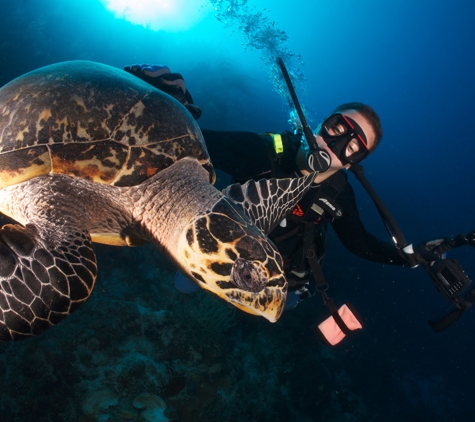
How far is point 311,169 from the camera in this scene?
271cm

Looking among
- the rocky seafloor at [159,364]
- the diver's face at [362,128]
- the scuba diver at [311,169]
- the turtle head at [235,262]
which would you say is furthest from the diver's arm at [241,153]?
the rocky seafloor at [159,364]

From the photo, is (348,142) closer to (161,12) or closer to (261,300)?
(261,300)

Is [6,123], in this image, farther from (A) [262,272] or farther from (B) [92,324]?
(B) [92,324]

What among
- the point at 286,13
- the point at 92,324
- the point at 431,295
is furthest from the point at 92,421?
the point at 286,13

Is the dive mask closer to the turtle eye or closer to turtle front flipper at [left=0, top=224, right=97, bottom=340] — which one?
the turtle eye

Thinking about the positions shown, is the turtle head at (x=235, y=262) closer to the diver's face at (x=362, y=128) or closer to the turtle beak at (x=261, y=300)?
the turtle beak at (x=261, y=300)

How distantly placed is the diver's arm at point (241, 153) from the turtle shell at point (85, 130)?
100 centimetres

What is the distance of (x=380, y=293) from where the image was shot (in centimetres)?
1188

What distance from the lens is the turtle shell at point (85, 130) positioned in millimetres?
1738

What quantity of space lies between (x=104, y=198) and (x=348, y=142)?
234 centimetres

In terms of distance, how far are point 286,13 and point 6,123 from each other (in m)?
109

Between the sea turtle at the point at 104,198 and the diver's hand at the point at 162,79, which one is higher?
the diver's hand at the point at 162,79

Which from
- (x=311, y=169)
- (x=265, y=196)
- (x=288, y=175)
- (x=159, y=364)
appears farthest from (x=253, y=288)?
(x=159, y=364)

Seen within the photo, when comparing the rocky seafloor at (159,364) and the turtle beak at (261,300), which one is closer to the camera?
the turtle beak at (261,300)
